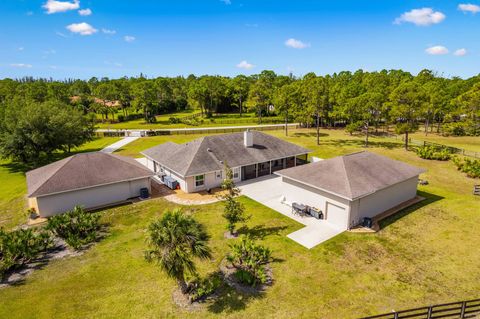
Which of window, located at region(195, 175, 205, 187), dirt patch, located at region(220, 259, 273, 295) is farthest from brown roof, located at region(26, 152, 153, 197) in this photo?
dirt patch, located at region(220, 259, 273, 295)

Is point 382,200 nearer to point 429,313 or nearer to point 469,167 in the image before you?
point 429,313

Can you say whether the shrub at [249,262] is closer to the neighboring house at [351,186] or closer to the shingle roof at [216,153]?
the neighboring house at [351,186]

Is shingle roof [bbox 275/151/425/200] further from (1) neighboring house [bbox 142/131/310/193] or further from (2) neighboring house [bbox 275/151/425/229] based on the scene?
(1) neighboring house [bbox 142/131/310/193]

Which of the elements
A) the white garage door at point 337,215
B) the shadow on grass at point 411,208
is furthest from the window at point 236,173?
the shadow on grass at point 411,208

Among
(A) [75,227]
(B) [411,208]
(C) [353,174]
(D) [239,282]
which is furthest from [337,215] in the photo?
(A) [75,227]

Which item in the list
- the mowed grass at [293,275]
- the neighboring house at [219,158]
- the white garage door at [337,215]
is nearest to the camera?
the mowed grass at [293,275]
